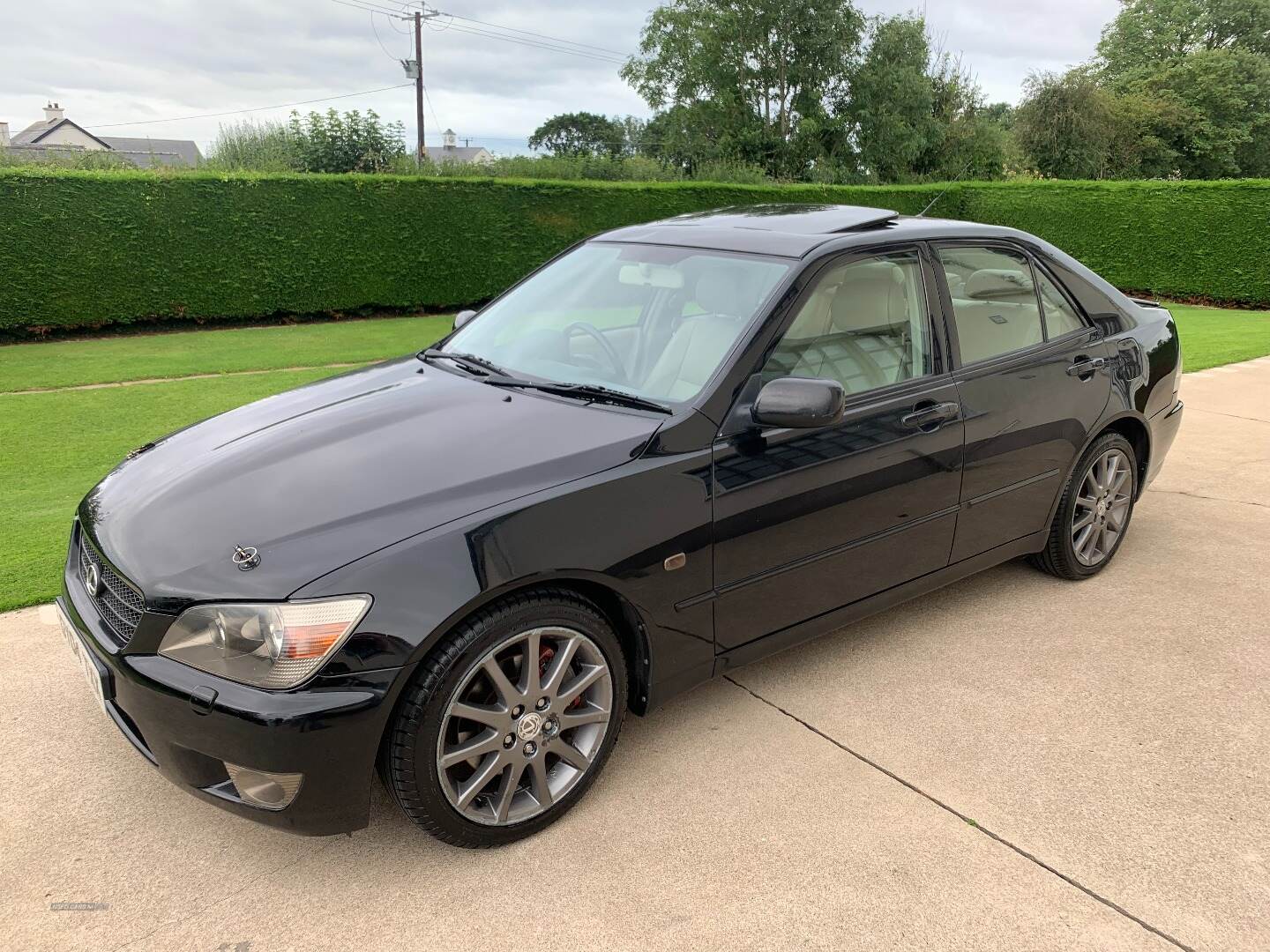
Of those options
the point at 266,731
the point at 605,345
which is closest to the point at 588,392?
the point at 605,345

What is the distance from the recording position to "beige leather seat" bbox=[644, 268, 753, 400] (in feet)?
9.94

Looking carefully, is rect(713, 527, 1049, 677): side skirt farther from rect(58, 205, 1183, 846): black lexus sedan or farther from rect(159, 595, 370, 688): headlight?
rect(159, 595, 370, 688): headlight

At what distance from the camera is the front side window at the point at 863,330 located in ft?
10.5

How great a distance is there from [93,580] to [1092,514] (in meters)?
4.05

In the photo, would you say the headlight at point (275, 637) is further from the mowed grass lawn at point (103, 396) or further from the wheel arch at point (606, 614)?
the mowed grass lawn at point (103, 396)

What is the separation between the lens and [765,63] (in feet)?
124

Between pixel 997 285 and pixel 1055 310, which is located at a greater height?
pixel 997 285

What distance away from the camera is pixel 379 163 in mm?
20656

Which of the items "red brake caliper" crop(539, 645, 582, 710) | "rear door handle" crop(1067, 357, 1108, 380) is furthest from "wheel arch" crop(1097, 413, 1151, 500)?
"red brake caliper" crop(539, 645, 582, 710)

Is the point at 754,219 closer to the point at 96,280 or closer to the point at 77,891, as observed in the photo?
the point at 77,891

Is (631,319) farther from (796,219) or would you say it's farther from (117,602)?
(117,602)

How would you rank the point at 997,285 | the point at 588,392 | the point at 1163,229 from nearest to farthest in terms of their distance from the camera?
1. the point at 588,392
2. the point at 997,285
3. the point at 1163,229

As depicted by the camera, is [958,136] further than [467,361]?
Yes

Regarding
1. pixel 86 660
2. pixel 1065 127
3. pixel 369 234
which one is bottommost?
pixel 86 660
